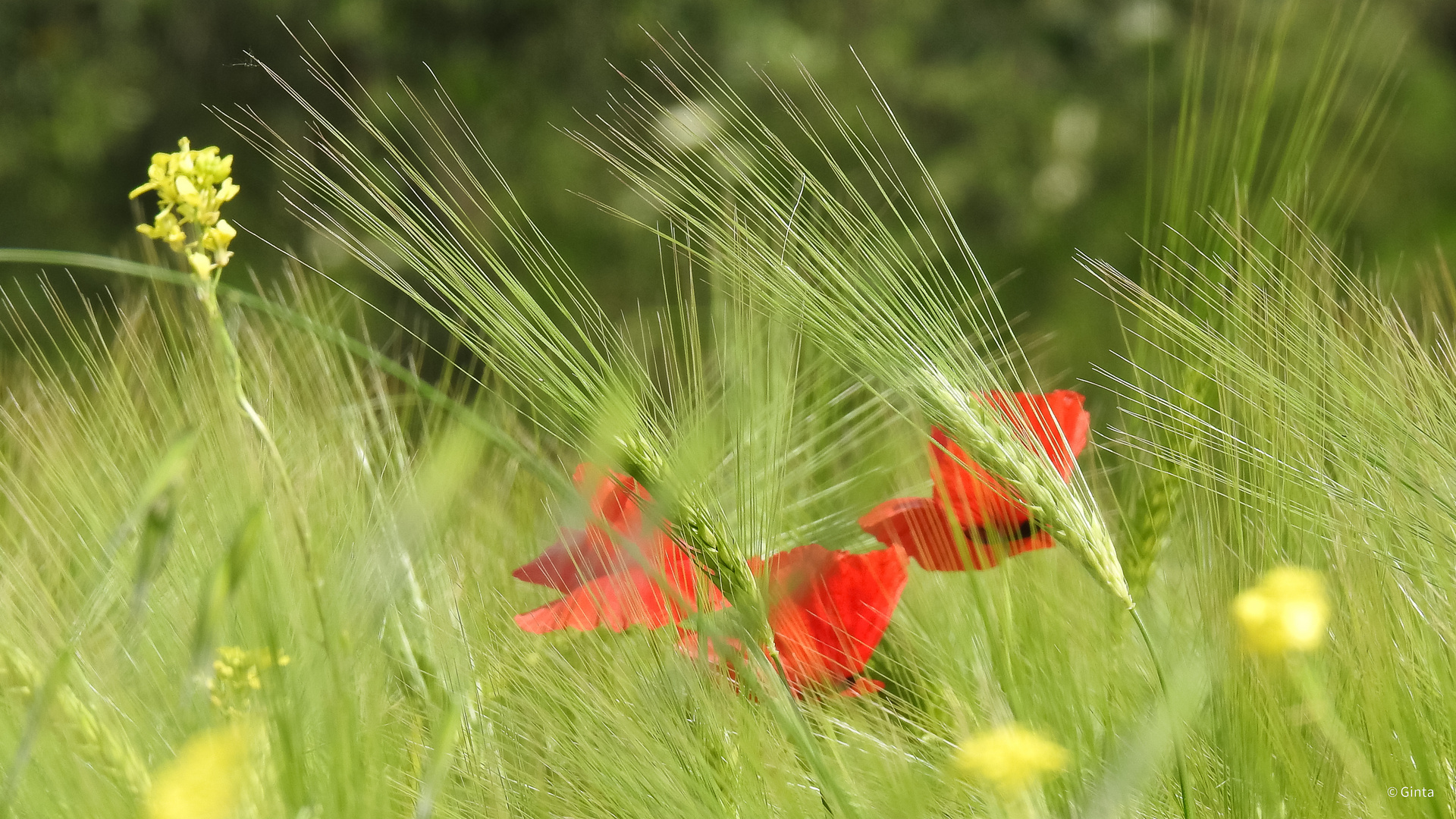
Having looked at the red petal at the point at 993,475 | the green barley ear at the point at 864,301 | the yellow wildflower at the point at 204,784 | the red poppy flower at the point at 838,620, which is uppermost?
the green barley ear at the point at 864,301

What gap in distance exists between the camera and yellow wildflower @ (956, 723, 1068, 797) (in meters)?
0.23

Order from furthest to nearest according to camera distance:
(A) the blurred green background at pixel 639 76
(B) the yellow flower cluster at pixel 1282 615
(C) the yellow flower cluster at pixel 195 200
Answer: (A) the blurred green background at pixel 639 76 < (C) the yellow flower cluster at pixel 195 200 < (B) the yellow flower cluster at pixel 1282 615

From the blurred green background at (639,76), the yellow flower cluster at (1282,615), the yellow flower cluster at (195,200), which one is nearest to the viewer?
the yellow flower cluster at (1282,615)

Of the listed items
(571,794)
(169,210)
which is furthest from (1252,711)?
(169,210)

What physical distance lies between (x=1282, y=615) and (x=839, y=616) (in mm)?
164

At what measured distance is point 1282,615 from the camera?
23cm

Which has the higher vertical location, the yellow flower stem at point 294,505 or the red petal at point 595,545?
the yellow flower stem at point 294,505

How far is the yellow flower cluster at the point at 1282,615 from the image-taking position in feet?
0.74

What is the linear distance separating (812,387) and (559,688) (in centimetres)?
21

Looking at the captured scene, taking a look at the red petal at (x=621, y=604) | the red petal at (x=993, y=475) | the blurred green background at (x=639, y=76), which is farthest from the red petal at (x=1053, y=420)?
the blurred green background at (x=639, y=76)

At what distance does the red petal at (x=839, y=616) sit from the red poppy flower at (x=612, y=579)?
3 centimetres

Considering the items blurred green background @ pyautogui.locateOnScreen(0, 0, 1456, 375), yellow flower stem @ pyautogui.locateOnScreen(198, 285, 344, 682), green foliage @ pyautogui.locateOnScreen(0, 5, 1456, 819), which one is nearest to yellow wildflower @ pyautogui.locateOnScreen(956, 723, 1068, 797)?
green foliage @ pyautogui.locateOnScreen(0, 5, 1456, 819)

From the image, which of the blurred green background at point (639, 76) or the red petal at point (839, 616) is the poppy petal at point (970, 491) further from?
the blurred green background at point (639, 76)

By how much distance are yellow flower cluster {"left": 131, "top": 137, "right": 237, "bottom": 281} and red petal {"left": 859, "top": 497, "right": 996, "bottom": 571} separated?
8.4 inches
